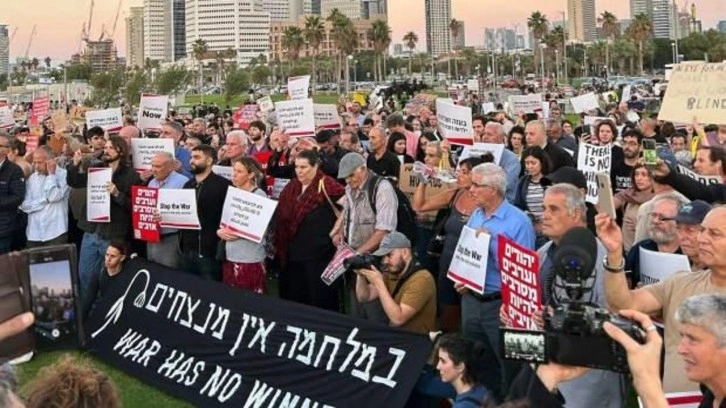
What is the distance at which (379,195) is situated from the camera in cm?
775

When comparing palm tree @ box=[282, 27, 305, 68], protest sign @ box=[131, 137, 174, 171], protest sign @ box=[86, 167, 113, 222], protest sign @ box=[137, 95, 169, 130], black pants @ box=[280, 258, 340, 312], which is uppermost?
palm tree @ box=[282, 27, 305, 68]

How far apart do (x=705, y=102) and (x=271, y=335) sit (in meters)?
4.30

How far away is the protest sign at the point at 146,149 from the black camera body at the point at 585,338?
7.20m

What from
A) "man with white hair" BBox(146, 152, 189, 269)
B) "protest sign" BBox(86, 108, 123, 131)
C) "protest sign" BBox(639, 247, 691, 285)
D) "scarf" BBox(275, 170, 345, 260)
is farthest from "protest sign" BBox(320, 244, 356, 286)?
"protest sign" BBox(86, 108, 123, 131)

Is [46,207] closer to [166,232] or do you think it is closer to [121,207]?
[121,207]

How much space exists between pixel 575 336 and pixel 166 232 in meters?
6.28

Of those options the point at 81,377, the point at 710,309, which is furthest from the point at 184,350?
the point at 710,309

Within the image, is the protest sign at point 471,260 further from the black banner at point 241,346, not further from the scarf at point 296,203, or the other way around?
the scarf at point 296,203

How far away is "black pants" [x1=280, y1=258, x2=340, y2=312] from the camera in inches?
331

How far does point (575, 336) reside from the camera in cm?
356

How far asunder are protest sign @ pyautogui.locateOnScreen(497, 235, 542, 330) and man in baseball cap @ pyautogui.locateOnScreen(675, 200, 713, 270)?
83 cm

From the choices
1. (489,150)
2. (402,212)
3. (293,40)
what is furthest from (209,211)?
(293,40)

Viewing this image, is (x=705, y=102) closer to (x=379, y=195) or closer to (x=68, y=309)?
(x=379, y=195)

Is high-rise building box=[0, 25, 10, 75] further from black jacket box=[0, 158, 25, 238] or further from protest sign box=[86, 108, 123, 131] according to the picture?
black jacket box=[0, 158, 25, 238]
